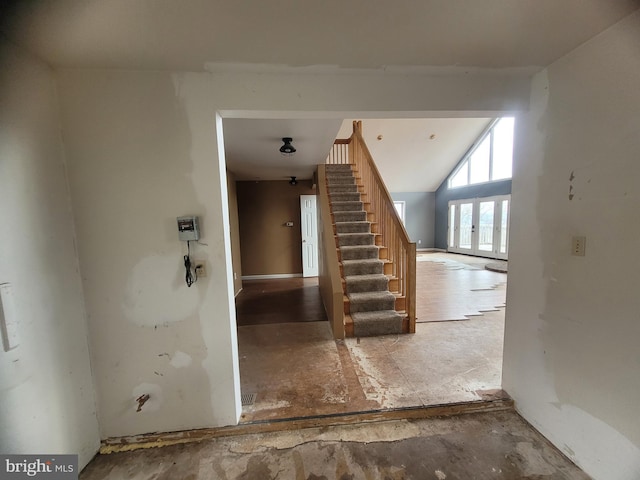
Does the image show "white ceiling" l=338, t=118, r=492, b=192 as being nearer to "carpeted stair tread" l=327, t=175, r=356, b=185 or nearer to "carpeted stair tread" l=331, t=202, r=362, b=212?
"carpeted stair tread" l=327, t=175, r=356, b=185

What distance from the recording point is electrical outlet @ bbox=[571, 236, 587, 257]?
1.25 m

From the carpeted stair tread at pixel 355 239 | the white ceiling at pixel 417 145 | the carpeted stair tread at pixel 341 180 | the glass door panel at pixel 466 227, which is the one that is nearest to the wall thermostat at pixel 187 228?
the carpeted stair tread at pixel 355 239

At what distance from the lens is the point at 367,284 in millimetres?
3074

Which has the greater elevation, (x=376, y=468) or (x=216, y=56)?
(x=216, y=56)

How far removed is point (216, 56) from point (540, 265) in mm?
2171

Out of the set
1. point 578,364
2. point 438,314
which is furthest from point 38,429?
point 438,314

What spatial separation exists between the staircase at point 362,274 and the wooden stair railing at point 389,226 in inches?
4.5

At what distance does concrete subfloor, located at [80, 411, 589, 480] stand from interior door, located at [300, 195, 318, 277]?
4.36 m

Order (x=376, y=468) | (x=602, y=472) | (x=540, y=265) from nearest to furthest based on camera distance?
(x=602, y=472) → (x=376, y=468) → (x=540, y=265)

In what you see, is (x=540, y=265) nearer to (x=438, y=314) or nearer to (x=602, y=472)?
(x=602, y=472)

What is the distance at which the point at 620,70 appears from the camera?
1.10 meters

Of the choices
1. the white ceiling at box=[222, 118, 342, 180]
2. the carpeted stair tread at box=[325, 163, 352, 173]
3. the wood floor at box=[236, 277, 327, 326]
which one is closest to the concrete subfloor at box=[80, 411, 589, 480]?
the wood floor at box=[236, 277, 327, 326]

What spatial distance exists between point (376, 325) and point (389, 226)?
1.32 m

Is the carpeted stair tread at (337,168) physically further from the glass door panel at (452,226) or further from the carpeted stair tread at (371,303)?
the glass door panel at (452,226)
